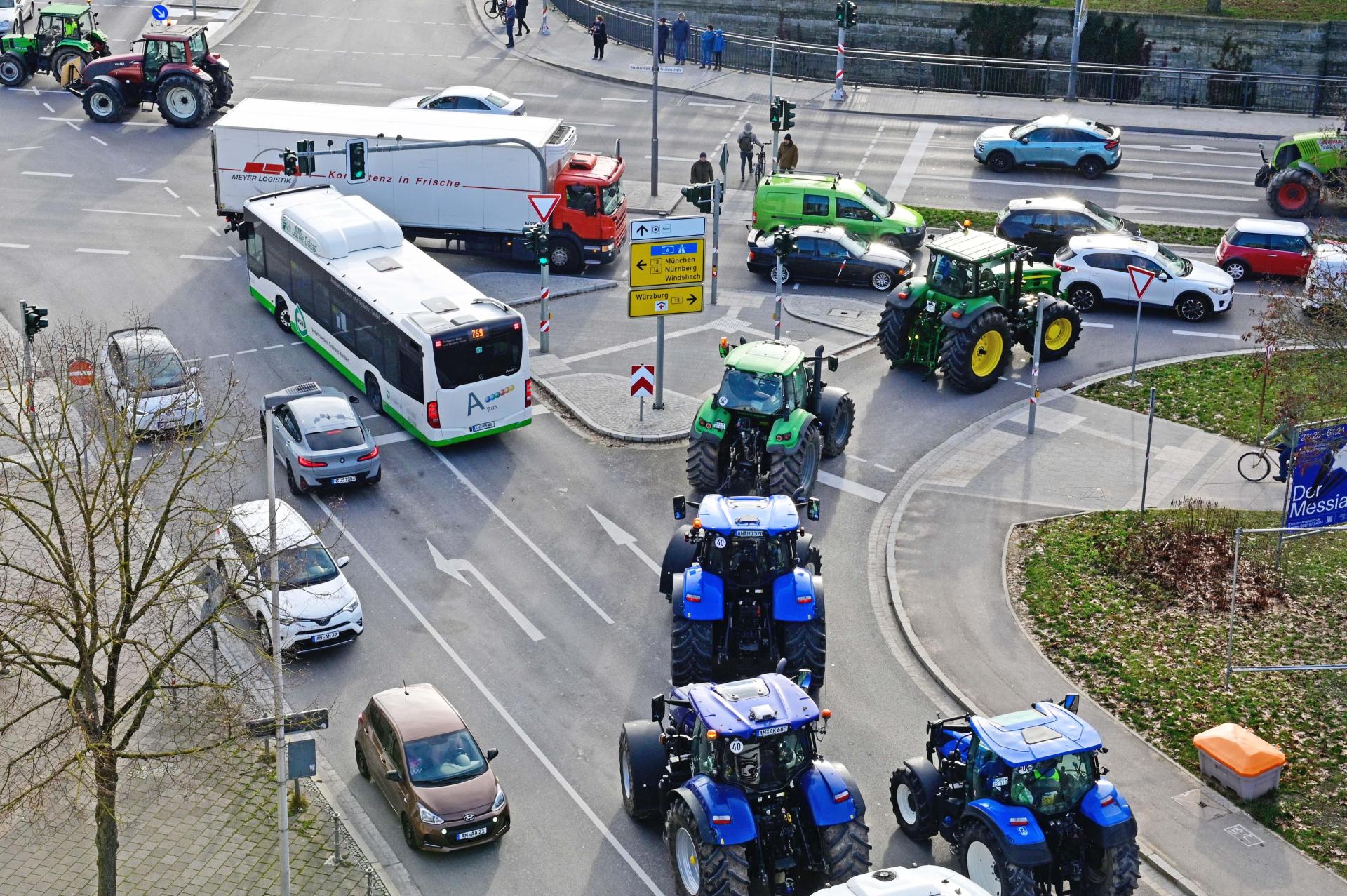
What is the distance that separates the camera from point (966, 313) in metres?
33.5

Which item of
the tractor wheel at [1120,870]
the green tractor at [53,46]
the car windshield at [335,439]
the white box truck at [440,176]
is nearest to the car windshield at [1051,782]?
the tractor wheel at [1120,870]

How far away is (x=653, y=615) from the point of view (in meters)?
25.8

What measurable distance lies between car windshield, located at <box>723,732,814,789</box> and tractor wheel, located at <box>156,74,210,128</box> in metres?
35.8

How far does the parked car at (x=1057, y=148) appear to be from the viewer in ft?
155

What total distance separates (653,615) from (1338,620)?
10.9 m

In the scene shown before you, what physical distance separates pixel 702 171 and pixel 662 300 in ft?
40.5

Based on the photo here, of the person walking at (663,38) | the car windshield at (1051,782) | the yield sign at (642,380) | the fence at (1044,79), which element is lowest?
the car windshield at (1051,782)

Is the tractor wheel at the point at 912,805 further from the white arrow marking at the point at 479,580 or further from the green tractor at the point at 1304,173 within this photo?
the green tractor at the point at 1304,173

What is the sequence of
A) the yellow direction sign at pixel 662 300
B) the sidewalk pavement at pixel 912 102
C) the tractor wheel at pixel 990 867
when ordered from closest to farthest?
the tractor wheel at pixel 990 867 → the yellow direction sign at pixel 662 300 → the sidewalk pavement at pixel 912 102

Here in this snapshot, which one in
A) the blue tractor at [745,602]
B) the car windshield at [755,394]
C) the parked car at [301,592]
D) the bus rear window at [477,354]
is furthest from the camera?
the bus rear window at [477,354]

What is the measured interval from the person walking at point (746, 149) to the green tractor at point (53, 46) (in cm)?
2093

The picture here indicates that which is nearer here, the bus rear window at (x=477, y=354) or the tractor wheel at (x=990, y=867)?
the tractor wheel at (x=990, y=867)

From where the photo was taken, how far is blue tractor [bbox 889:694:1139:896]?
1783 cm

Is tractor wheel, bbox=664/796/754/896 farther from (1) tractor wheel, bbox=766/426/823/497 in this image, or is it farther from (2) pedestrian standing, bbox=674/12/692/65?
(2) pedestrian standing, bbox=674/12/692/65
